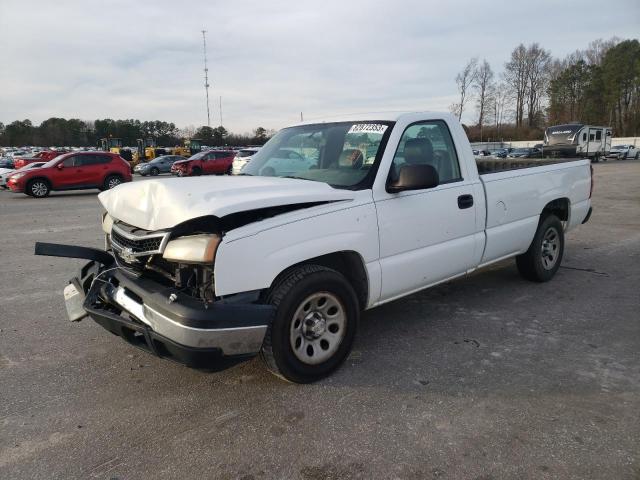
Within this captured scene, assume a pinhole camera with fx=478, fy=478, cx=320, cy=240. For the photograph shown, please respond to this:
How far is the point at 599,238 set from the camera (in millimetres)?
8320

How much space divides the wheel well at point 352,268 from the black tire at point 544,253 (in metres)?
2.71

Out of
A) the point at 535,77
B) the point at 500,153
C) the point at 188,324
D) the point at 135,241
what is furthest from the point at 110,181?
the point at 535,77

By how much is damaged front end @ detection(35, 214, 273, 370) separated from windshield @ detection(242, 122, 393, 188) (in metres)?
1.22

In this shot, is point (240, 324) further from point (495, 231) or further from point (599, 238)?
point (599, 238)

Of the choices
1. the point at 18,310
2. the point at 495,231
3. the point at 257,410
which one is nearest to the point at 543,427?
the point at 257,410

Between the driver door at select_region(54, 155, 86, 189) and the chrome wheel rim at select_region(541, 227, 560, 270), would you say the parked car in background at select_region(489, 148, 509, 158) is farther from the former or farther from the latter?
the chrome wheel rim at select_region(541, 227, 560, 270)

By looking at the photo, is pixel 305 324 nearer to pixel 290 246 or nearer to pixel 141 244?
pixel 290 246

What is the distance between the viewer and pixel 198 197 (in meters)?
2.90

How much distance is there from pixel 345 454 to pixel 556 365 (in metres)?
1.89

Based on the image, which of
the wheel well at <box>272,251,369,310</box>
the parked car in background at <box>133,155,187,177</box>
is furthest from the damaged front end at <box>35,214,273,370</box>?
the parked car in background at <box>133,155,187,177</box>

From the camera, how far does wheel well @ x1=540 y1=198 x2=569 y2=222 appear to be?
17.9 feet

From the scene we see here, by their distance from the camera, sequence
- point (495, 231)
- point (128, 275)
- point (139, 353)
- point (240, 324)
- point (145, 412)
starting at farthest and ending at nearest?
point (495, 231) < point (139, 353) < point (128, 275) < point (145, 412) < point (240, 324)

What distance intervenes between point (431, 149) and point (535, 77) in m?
93.8

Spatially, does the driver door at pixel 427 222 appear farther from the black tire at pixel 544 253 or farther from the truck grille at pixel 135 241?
the truck grille at pixel 135 241
